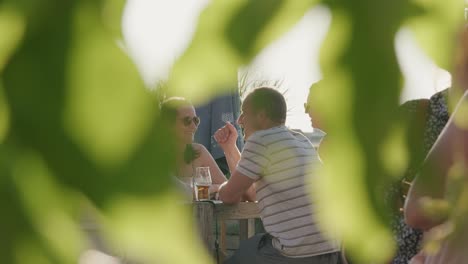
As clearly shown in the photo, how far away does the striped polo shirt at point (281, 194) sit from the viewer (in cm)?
233

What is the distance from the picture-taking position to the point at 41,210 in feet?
0.97

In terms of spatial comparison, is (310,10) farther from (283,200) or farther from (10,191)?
(283,200)

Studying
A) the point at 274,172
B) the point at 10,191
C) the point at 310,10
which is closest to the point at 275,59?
the point at 310,10

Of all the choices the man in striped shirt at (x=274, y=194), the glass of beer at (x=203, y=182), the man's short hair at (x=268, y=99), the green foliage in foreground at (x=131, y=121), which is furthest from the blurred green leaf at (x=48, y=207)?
the glass of beer at (x=203, y=182)

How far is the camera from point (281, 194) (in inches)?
103

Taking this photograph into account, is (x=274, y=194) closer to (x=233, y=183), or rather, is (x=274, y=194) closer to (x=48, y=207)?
(x=233, y=183)

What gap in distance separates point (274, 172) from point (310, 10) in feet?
7.34

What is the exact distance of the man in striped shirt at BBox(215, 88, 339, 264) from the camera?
2326mm

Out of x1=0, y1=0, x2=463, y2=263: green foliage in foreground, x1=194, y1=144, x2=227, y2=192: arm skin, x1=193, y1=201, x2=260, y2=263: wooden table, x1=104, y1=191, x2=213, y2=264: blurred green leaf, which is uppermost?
x1=0, y1=0, x2=463, y2=263: green foliage in foreground

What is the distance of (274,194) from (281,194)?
0.04m

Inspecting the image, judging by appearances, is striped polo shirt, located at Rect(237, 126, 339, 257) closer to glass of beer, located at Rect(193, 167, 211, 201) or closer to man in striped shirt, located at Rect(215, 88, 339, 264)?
man in striped shirt, located at Rect(215, 88, 339, 264)

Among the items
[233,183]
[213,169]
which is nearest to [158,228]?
[233,183]

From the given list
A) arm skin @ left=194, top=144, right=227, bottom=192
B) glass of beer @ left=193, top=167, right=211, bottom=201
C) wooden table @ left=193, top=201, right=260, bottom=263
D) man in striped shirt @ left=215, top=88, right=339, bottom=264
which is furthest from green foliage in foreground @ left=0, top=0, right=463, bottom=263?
arm skin @ left=194, top=144, right=227, bottom=192

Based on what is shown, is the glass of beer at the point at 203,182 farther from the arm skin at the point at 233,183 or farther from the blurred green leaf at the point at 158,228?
the blurred green leaf at the point at 158,228
